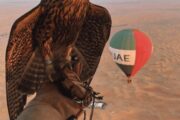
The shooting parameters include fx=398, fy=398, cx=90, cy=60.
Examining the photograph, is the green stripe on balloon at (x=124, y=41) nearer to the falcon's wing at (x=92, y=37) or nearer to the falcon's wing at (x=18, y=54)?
the falcon's wing at (x=92, y=37)

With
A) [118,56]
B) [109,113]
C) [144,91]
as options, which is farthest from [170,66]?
[109,113]

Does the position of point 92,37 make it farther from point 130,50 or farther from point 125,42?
point 125,42

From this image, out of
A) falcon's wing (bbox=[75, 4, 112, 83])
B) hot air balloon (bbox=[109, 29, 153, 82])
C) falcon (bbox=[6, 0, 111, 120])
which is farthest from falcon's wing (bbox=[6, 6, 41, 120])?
hot air balloon (bbox=[109, 29, 153, 82])

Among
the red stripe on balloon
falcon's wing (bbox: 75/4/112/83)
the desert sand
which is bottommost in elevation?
the desert sand

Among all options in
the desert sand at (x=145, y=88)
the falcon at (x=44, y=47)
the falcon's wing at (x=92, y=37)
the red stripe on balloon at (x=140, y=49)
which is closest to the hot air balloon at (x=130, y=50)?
the red stripe on balloon at (x=140, y=49)

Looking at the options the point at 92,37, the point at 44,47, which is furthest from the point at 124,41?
the point at 44,47

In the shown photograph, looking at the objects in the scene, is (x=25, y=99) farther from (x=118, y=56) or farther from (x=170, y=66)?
(x=170, y=66)

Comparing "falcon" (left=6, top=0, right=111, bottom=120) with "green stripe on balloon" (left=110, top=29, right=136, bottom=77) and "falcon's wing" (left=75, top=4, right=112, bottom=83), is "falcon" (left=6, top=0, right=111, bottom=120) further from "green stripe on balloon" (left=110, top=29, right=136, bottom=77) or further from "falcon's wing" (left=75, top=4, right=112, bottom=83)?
"green stripe on balloon" (left=110, top=29, right=136, bottom=77)
